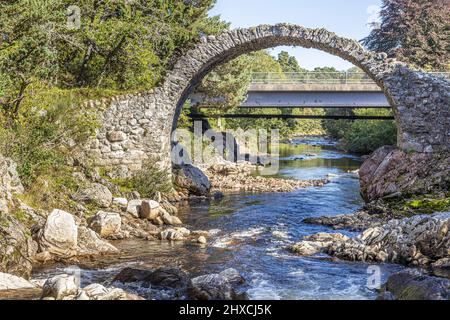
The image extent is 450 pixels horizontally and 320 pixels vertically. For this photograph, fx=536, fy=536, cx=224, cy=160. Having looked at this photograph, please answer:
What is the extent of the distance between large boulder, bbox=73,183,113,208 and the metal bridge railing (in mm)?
16928

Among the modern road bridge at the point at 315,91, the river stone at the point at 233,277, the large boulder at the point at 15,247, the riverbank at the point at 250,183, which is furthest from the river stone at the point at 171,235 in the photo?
the modern road bridge at the point at 315,91

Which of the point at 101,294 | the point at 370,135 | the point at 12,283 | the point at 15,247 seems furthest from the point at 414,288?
the point at 370,135

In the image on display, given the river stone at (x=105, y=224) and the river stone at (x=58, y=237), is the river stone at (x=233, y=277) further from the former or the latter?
the river stone at (x=105, y=224)

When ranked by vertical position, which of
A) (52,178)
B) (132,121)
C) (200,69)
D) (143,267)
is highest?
(200,69)

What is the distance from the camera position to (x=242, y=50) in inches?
617

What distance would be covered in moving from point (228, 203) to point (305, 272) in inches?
288

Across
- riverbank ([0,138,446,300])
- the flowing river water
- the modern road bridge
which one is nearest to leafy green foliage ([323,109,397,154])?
the modern road bridge

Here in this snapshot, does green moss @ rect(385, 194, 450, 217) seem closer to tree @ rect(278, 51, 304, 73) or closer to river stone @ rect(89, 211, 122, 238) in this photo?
river stone @ rect(89, 211, 122, 238)

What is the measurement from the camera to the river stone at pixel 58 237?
872cm

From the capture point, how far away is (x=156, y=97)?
1491cm
